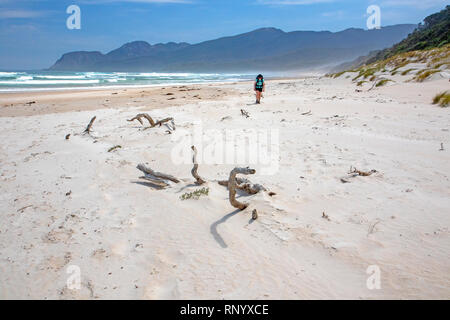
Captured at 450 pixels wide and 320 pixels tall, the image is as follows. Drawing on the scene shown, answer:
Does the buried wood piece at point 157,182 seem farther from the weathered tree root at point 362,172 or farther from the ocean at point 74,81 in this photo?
the ocean at point 74,81

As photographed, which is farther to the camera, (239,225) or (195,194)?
(195,194)

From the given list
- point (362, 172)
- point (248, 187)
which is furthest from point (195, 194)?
point (362, 172)

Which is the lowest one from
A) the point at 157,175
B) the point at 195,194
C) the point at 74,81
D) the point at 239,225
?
the point at 239,225

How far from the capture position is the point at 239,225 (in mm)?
3479

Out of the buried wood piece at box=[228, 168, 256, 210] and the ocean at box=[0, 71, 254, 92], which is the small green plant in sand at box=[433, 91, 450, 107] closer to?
the buried wood piece at box=[228, 168, 256, 210]

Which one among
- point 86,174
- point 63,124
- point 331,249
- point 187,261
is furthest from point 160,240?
point 63,124

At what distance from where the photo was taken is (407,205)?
141 inches

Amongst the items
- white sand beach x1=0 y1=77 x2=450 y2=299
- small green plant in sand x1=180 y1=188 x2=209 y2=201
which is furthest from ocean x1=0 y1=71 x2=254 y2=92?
small green plant in sand x1=180 y1=188 x2=209 y2=201

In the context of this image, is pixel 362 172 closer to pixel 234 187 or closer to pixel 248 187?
pixel 248 187

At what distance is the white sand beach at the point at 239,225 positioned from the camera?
102 inches

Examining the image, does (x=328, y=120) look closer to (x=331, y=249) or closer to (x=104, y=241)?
(x=331, y=249)

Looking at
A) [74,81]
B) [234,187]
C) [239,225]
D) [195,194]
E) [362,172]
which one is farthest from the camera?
[74,81]
